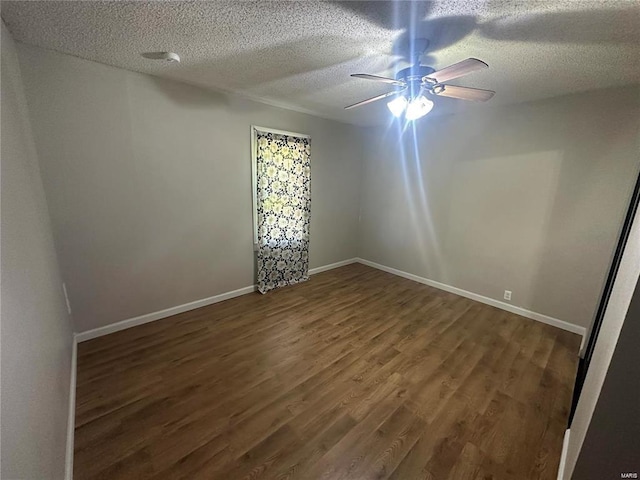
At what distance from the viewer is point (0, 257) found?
90 cm

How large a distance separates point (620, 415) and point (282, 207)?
3.22 meters

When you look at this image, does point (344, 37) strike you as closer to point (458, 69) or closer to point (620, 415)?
point (458, 69)

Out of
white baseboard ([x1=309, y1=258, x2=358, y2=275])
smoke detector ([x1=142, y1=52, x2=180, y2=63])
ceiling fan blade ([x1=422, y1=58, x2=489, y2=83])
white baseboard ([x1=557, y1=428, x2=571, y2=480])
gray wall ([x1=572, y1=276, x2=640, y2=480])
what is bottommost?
white baseboard ([x1=557, y1=428, x2=571, y2=480])

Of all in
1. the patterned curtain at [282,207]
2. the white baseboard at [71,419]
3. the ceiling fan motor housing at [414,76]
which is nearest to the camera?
the white baseboard at [71,419]

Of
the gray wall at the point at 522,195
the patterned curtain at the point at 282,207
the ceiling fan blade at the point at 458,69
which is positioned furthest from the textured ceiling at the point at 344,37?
the patterned curtain at the point at 282,207

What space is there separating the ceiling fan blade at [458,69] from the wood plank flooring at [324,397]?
212cm

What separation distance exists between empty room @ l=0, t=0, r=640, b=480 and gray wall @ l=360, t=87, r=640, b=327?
2cm

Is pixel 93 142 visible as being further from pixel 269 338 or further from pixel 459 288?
pixel 459 288

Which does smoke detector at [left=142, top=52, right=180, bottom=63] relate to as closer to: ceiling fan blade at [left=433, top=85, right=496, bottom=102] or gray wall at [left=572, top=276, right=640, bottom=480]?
ceiling fan blade at [left=433, top=85, right=496, bottom=102]

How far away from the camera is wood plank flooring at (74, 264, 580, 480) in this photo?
1.45 metres

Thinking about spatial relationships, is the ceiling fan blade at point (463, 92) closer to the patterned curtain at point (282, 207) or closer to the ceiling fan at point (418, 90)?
the ceiling fan at point (418, 90)

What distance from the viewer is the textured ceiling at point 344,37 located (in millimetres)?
1373

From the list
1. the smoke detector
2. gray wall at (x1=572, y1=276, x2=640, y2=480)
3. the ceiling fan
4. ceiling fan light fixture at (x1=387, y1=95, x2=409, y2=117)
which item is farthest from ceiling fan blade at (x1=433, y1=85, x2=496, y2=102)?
the smoke detector

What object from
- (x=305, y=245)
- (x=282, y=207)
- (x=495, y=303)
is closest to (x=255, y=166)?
(x=282, y=207)
